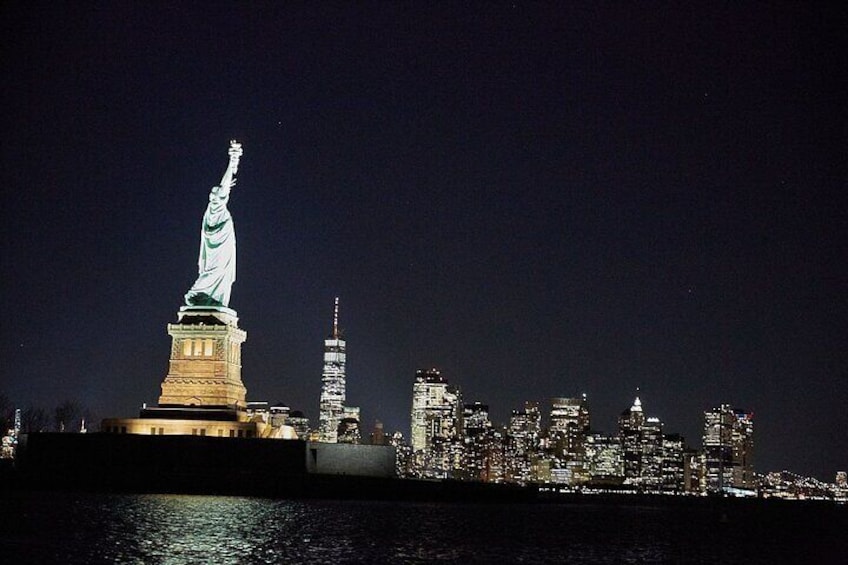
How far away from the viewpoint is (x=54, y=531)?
47.7m

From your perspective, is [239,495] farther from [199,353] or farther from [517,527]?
[517,527]

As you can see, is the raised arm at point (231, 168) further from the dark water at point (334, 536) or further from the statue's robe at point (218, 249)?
the dark water at point (334, 536)

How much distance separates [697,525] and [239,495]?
34384mm

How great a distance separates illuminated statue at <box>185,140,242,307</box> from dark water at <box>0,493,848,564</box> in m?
13.4

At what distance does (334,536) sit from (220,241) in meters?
29.4

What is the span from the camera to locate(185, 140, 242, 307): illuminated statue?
75.9 m

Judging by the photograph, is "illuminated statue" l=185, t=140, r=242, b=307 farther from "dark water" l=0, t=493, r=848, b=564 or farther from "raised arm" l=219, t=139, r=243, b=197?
"dark water" l=0, t=493, r=848, b=564

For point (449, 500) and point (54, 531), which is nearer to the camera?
point (54, 531)

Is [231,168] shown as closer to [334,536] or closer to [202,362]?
[202,362]

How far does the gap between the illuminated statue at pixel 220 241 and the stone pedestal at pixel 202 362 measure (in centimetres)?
195

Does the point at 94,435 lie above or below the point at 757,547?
above

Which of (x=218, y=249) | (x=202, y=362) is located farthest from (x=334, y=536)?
(x=218, y=249)

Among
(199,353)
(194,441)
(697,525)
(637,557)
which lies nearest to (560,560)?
(637,557)

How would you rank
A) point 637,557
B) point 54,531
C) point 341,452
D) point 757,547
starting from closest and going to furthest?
1. point 54,531
2. point 637,557
3. point 757,547
4. point 341,452
